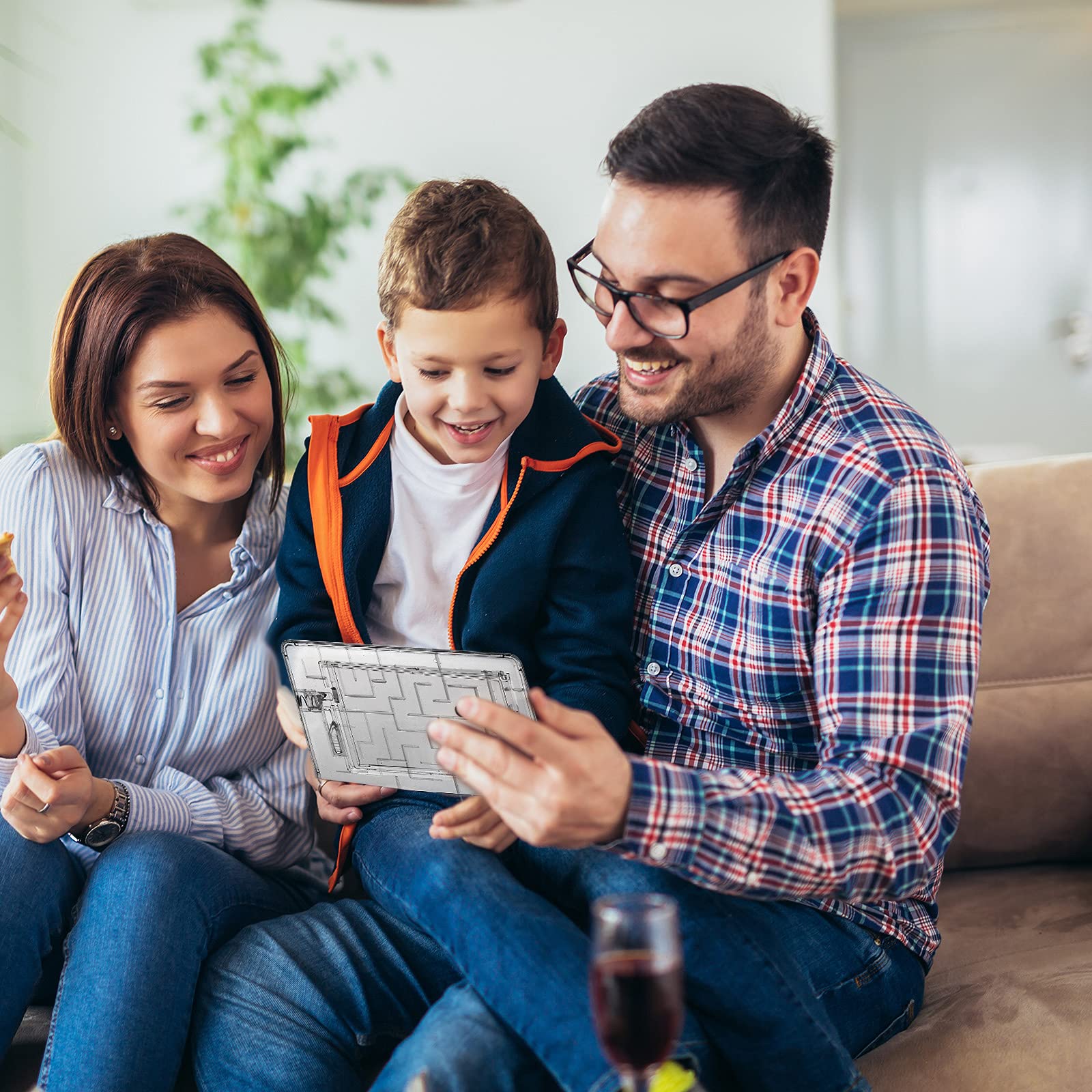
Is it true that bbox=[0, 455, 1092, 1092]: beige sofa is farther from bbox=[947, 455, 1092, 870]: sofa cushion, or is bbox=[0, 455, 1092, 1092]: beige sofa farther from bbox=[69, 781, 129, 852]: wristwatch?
bbox=[69, 781, 129, 852]: wristwatch

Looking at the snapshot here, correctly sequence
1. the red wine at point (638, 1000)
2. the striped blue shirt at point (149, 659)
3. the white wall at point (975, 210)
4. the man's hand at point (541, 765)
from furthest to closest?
the white wall at point (975, 210), the striped blue shirt at point (149, 659), the man's hand at point (541, 765), the red wine at point (638, 1000)

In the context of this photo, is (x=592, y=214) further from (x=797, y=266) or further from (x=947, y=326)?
(x=797, y=266)

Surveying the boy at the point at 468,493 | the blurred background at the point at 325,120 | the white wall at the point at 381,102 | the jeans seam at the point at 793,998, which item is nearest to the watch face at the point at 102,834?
the boy at the point at 468,493

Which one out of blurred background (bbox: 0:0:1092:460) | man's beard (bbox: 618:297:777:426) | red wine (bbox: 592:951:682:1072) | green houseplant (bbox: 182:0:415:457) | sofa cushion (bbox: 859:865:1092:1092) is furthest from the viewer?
blurred background (bbox: 0:0:1092:460)

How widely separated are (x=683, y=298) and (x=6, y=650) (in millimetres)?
854

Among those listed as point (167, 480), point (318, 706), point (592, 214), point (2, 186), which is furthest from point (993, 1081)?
point (2, 186)

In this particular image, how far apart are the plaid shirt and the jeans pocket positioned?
0.06m

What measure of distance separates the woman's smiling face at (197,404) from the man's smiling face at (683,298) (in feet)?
1.52

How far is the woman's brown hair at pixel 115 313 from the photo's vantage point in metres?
1.44

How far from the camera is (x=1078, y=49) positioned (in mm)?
4945

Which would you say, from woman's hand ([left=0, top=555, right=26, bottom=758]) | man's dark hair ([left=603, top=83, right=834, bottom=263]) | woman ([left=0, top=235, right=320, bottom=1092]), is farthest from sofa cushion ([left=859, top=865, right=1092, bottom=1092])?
woman's hand ([left=0, top=555, right=26, bottom=758])

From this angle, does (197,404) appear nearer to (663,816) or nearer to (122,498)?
(122,498)

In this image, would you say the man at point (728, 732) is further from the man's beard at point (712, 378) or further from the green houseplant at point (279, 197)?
the green houseplant at point (279, 197)

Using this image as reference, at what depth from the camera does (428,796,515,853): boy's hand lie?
1264 mm
